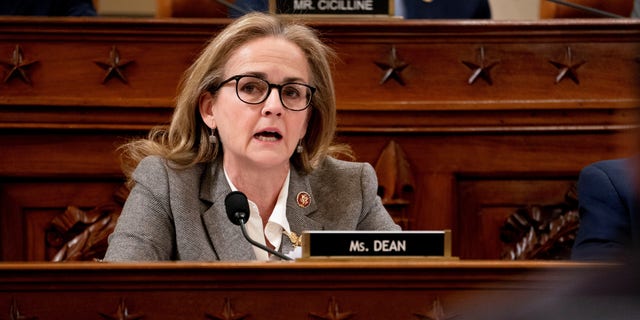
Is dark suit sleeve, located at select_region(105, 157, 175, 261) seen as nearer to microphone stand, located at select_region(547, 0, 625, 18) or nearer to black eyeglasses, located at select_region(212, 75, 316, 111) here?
black eyeglasses, located at select_region(212, 75, 316, 111)

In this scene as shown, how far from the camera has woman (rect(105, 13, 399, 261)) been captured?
2176 mm

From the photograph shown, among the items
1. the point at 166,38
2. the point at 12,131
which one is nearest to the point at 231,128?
the point at 166,38

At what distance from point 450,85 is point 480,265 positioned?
4.06ft

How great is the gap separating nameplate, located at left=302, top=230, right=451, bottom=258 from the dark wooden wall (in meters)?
0.94

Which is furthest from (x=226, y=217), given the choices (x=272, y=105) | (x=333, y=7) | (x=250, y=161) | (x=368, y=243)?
(x=333, y=7)

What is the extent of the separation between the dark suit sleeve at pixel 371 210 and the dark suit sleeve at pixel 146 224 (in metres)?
0.46

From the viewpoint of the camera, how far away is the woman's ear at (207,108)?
2328 millimetres

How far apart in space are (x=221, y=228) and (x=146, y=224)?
171 mm

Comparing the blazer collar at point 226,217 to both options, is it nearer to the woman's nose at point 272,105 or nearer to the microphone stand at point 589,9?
the woman's nose at point 272,105

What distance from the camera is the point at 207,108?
2.35 meters

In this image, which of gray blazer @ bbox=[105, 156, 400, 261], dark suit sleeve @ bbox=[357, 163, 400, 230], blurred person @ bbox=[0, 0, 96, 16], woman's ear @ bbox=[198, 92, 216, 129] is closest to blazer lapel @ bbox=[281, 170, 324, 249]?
gray blazer @ bbox=[105, 156, 400, 261]

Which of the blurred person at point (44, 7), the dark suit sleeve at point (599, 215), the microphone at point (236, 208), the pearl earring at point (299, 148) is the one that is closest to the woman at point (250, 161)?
the pearl earring at point (299, 148)

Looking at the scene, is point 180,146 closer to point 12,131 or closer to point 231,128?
point 231,128

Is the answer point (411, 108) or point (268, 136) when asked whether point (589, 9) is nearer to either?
point (411, 108)
